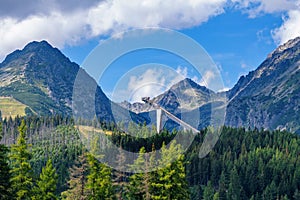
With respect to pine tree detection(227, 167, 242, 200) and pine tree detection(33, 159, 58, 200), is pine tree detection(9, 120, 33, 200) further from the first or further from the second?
pine tree detection(227, 167, 242, 200)

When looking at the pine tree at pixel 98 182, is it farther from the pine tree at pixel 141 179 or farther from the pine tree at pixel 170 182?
the pine tree at pixel 170 182

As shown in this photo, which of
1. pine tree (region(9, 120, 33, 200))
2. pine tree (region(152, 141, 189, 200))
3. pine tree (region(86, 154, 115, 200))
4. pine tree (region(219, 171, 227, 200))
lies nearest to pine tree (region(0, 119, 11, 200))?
pine tree (region(9, 120, 33, 200))

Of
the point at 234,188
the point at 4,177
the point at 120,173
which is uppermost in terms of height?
the point at 234,188

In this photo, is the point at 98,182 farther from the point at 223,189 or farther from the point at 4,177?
the point at 223,189

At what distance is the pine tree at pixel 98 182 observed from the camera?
56625 millimetres

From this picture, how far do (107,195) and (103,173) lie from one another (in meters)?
2.77

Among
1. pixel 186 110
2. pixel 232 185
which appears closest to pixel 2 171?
pixel 186 110

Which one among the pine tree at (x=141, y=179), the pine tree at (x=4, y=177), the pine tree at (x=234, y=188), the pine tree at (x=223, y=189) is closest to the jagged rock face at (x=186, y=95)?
the pine tree at (x=4, y=177)

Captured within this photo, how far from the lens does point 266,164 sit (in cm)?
18575

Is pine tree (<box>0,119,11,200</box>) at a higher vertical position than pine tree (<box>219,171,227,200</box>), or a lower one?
lower

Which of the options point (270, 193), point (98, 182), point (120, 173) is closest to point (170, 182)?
point (98, 182)

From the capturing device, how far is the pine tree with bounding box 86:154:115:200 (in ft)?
186

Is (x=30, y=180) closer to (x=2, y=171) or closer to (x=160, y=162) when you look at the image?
(x=2, y=171)

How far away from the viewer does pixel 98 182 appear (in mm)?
56594
